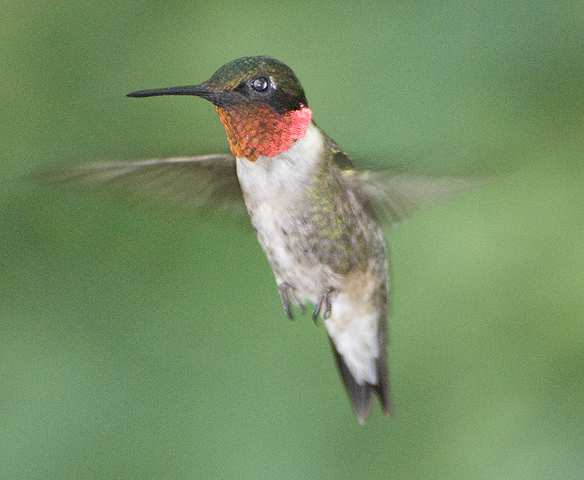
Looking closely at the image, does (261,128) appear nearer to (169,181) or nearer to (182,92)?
(182,92)

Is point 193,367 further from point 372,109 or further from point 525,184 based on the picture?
point 525,184

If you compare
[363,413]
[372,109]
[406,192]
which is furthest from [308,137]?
[372,109]

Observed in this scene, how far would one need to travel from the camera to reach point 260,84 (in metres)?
0.68

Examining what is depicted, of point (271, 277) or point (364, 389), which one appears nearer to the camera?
point (364, 389)

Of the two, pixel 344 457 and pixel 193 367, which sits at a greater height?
pixel 193 367

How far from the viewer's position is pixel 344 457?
1.91 m

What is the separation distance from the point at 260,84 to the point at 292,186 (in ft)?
0.48

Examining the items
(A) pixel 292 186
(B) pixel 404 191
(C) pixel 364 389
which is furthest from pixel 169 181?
(C) pixel 364 389

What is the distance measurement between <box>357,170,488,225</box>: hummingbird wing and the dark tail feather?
1.22 ft

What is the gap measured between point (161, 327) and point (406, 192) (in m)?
1.29

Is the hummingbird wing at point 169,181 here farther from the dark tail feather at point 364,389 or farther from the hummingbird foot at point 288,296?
the dark tail feather at point 364,389

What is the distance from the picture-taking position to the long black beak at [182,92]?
0.59 meters

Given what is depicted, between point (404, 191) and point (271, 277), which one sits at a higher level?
point (404, 191)

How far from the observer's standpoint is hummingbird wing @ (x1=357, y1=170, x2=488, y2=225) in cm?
79
